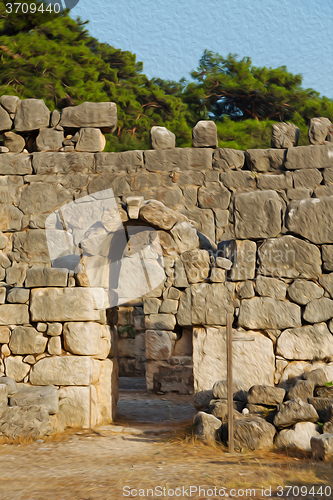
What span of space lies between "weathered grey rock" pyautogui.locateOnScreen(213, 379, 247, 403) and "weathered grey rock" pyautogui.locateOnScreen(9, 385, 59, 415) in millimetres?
1637

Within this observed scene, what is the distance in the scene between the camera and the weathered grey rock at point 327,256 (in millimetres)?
5367

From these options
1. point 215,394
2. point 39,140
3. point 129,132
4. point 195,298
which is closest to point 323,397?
point 215,394

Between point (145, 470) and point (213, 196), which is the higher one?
point (213, 196)

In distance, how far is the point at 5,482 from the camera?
394 cm

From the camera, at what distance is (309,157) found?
31.1 feet

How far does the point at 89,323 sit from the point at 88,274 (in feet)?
1.89

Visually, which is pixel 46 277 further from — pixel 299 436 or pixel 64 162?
pixel 64 162


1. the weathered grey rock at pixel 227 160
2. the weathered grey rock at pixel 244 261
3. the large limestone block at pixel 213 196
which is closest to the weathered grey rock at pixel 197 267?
the weathered grey rock at pixel 244 261

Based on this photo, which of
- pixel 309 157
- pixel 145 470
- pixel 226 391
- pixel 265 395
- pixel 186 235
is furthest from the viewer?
pixel 309 157

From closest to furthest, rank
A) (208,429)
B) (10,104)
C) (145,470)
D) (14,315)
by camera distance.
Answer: (145,470), (208,429), (14,315), (10,104)

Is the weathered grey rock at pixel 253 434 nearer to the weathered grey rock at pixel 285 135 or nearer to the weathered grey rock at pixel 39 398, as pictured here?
the weathered grey rock at pixel 39 398

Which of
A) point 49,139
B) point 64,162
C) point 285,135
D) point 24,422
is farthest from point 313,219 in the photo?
point 49,139

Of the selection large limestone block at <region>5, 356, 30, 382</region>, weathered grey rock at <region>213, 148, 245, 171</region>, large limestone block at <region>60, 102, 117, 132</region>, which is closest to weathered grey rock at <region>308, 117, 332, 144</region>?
weathered grey rock at <region>213, 148, 245, 171</region>

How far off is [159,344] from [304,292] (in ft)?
13.5
